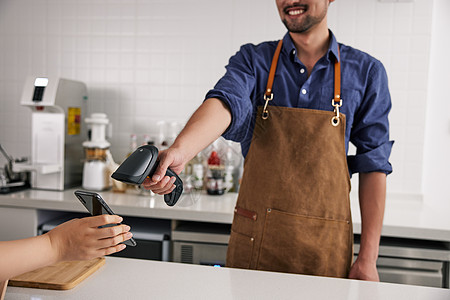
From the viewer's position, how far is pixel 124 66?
2.60 meters

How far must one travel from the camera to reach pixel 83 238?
0.77 meters

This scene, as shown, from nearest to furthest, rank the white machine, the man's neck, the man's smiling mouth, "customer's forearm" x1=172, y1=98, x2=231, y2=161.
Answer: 1. "customer's forearm" x1=172, y1=98, x2=231, y2=161
2. the man's smiling mouth
3. the man's neck
4. the white machine

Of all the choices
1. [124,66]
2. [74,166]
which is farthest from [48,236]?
[124,66]

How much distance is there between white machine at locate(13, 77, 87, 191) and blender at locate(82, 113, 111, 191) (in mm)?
99

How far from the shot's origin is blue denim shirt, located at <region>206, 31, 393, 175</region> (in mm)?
1366

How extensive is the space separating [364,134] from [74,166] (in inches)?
65.1

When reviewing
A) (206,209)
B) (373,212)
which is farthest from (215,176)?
(373,212)

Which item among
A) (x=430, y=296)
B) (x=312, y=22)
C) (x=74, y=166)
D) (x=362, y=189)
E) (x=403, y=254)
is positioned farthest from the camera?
(x=74, y=166)

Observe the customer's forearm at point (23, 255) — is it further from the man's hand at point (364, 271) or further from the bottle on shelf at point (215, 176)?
the bottle on shelf at point (215, 176)

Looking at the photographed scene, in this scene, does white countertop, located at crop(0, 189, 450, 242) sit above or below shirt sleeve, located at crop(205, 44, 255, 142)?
below

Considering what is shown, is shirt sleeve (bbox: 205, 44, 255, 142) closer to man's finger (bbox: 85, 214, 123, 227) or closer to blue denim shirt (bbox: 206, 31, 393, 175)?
blue denim shirt (bbox: 206, 31, 393, 175)

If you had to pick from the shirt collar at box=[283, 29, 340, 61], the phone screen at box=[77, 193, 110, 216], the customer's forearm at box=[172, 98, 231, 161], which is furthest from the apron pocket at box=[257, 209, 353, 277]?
the phone screen at box=[77, 193, 110, 216]

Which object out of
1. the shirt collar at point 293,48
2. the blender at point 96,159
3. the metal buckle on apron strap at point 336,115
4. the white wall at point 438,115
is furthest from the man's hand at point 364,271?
the blender at point 96,159

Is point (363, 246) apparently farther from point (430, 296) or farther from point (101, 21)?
point (101, 21)
